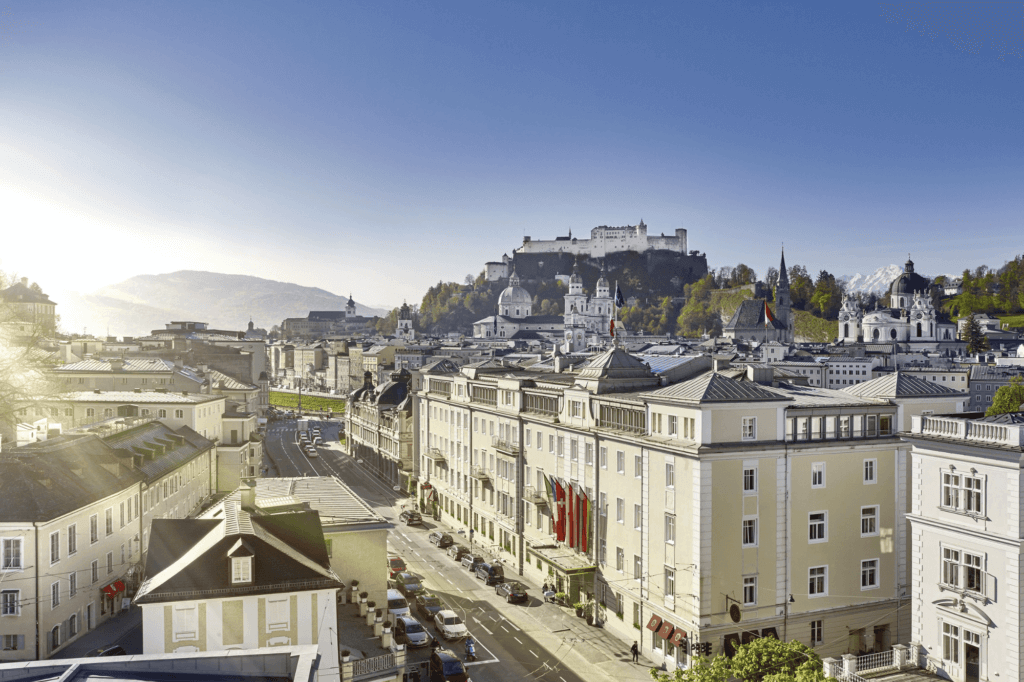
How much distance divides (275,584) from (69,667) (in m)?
8.49

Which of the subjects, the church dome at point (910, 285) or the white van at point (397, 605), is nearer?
the white van at point (397, 605)

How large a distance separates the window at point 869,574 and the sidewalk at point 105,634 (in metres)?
29.4

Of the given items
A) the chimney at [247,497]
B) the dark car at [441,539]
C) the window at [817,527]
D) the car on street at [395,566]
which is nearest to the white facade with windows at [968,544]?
the window at [817,527]

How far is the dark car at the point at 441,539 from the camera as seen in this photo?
52.9 meters

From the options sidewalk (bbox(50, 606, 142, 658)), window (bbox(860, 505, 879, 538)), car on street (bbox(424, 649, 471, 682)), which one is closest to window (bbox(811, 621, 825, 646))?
window (bbox(860, 505, 879, 538))

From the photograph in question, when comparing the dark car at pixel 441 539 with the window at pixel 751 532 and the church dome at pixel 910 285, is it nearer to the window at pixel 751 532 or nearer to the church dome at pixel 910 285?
the window at pixel 751 532

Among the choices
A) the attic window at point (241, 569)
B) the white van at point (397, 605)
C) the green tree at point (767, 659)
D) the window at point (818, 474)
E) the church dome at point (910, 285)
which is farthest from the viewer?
the church dome at point (910, 285)

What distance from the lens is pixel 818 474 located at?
3378cm

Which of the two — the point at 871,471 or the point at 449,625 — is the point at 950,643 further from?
the point at 449,625

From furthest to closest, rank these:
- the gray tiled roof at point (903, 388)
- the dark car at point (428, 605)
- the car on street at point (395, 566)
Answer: the car on street at point (395, 566), the dark car at point (428, 605), the gray tiled roof at point (903, 388)

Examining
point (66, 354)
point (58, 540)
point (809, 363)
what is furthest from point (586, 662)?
point (809, 363)

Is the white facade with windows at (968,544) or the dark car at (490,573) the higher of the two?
the white facade with windows at (968,544)

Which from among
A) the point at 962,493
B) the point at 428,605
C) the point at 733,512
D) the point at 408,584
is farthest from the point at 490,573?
the point at 962,493

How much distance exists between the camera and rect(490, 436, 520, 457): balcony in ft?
159
